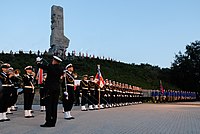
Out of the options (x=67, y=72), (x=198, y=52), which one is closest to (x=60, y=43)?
(x=198, y=52)

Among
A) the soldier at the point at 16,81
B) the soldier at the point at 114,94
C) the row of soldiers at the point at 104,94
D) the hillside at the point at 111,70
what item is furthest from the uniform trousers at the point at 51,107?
the hillside at the point at 111,70

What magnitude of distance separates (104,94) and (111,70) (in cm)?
3681

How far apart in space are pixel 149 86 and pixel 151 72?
478 inches

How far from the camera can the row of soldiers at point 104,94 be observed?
17297 mm

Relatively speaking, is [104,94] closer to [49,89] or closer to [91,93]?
[91,93]

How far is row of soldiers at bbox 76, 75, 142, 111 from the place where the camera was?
56.7ft

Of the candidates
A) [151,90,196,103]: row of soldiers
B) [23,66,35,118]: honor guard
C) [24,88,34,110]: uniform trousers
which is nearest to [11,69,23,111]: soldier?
[23,66,35,118]: honor guard

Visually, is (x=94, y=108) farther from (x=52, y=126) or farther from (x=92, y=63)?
(x=92, y=63)

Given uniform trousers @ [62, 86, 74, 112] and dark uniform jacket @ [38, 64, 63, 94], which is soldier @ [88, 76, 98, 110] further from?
dark uniform jacket @ [38, 64, 63, 94]

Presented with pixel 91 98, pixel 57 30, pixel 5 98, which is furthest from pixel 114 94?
pixel 57 30

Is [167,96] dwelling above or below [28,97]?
below

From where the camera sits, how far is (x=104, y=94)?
66.6ft

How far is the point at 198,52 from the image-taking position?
211ft

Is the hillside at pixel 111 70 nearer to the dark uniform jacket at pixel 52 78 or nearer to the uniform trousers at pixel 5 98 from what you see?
the uniform trousers at pixel 5 98
